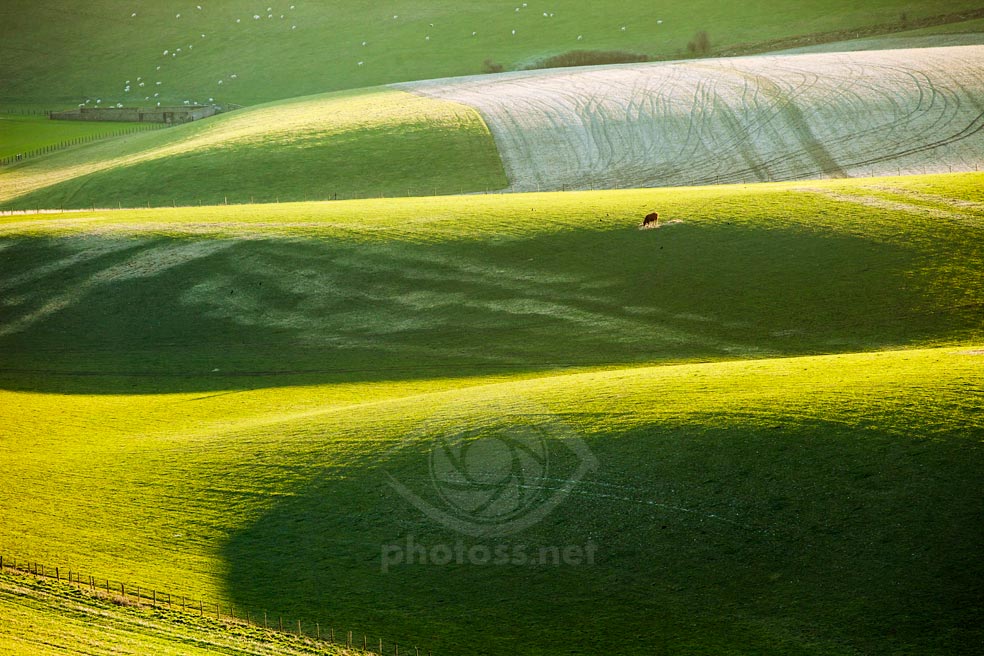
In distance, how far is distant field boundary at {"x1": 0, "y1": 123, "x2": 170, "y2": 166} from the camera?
82.8 meters

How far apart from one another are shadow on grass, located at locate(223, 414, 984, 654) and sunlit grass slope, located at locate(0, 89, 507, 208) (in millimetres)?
38864

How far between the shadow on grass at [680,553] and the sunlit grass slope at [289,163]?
1530 inches

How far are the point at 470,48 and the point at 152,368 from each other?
86021 millimetres

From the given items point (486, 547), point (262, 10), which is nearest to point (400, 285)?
point (486, 547)

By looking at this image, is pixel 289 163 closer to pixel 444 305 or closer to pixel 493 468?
pixel 444 305

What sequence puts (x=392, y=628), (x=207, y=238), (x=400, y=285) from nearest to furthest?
1. (x=392, y=628)
2. (x=400, y=285)
3. (x=207, y=238)

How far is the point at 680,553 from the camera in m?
22.8

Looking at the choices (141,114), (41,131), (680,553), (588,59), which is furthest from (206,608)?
(141,114)

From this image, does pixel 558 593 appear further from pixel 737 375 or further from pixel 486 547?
pixel 737 375

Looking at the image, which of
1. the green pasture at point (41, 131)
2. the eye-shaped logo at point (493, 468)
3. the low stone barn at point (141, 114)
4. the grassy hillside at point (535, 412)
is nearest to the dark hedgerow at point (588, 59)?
the low stone barn at point (141, 114)

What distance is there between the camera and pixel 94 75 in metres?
125

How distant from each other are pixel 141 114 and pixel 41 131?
10.2 meters

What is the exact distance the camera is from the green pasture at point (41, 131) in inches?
3526

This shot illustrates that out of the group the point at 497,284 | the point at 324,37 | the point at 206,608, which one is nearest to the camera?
the point at 206,608
